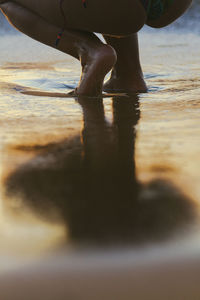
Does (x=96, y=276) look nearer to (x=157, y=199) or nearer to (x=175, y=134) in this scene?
(x=157, y=199)

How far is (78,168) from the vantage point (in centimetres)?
73

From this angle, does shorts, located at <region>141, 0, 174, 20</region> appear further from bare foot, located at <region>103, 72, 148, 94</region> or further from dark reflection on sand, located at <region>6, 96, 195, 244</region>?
dark reflection on sand, located at <region>6, 96, 195, 244</region>

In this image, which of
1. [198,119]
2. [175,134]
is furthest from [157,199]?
[198,119]

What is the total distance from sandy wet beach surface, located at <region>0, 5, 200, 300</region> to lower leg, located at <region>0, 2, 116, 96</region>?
0.72 feet


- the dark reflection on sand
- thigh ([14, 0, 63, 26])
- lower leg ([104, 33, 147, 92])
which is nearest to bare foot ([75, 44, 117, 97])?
thigh ([14, 0, 63, 26])

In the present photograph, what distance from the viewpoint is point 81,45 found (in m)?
1.55

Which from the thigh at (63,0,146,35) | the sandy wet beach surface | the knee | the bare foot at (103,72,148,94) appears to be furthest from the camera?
the bare foot at (103,72,148,94)

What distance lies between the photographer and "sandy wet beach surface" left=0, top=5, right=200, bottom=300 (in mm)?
444

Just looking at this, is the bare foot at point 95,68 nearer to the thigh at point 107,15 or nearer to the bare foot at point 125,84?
the thigh at point 107,15

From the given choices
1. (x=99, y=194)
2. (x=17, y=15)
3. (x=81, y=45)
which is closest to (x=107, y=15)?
(x=81, y=45)

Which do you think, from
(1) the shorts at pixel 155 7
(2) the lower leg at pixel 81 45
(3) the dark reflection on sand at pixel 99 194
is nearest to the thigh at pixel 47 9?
(2) the lower leg at pixel 81 45

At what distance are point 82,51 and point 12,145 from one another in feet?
2.45

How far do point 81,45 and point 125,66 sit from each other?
0.99 feet

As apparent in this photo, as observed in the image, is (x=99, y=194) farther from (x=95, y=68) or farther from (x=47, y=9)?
(x=47, y=9)
